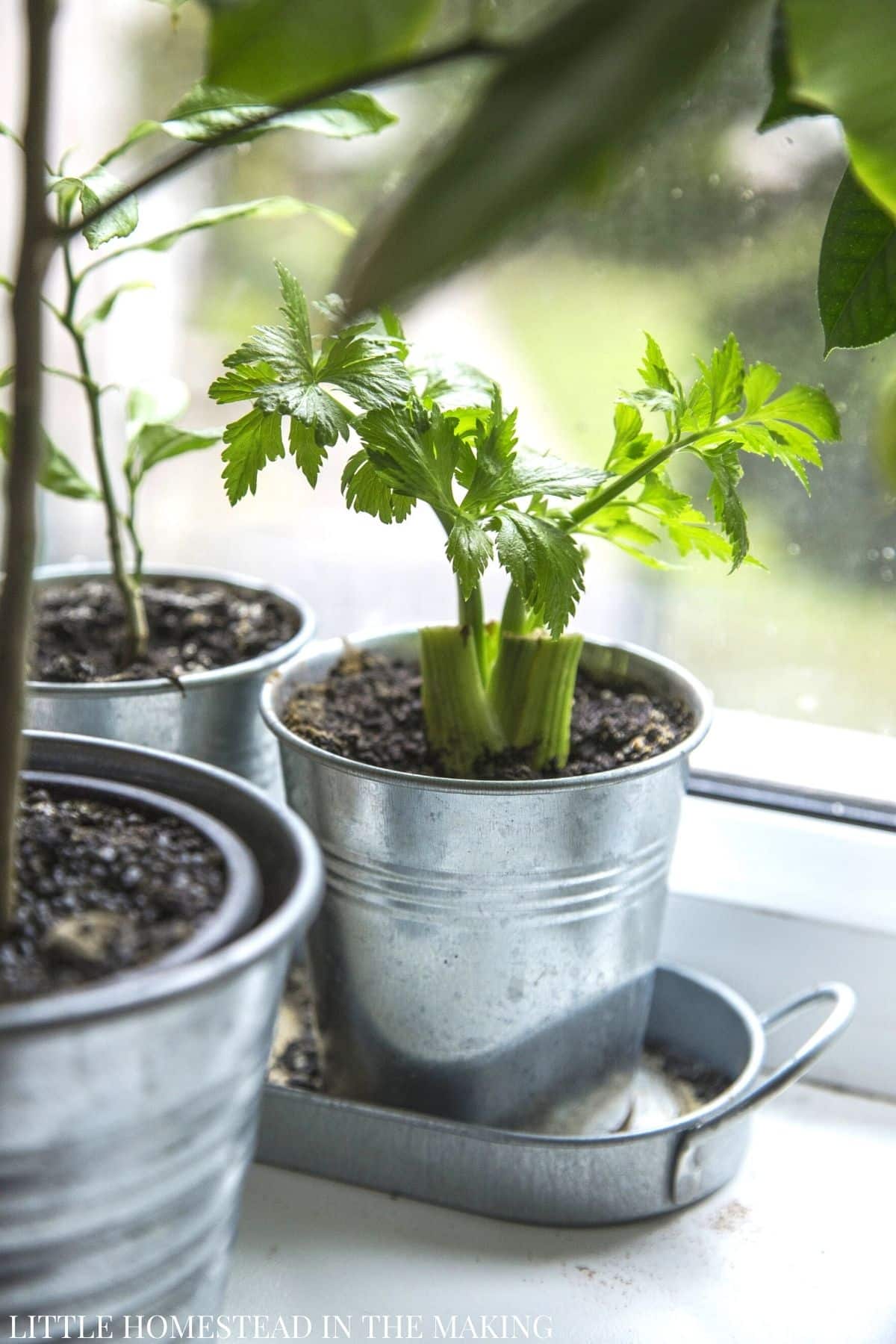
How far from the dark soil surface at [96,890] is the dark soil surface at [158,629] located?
0.29m

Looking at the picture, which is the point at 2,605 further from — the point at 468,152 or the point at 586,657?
the point at 586,657

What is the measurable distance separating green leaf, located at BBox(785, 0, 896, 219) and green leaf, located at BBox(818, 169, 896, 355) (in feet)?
0.55

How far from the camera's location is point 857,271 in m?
0.62

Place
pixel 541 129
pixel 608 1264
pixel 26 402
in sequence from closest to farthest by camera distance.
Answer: pixel 541 129, pixel 26 402, pixel 608 1264

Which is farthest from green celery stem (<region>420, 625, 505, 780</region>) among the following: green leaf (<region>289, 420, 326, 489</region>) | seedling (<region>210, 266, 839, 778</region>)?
green leaf (<region>289, 420, 326, 489</region>)

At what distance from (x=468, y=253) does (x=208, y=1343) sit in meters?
0.44

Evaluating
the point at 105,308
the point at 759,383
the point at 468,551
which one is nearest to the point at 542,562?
the point at 468,551

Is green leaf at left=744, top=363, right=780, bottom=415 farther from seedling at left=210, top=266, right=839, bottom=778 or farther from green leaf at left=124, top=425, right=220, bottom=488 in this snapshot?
green leaf at left=124, top=425, right=220, bottom=488

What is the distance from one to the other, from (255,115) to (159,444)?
0.23m

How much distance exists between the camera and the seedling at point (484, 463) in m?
0.64

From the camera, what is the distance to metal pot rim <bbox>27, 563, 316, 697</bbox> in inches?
29.7

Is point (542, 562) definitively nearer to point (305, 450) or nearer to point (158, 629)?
point (305, 450)

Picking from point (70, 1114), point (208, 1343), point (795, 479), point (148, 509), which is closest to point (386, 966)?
point (208, 1343)

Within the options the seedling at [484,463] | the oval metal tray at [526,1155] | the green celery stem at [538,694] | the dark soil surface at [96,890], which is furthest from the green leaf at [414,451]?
the oval metal tray at [526,1155]
